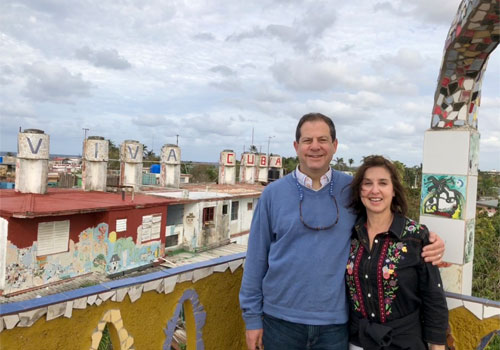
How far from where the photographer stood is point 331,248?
7.68 feet

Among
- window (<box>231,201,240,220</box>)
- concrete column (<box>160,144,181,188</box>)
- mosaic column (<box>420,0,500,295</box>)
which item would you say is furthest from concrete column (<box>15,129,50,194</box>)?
mosaic column (<box>420,0,500,295</box>)

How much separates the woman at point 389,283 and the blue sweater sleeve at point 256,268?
0.52 metres

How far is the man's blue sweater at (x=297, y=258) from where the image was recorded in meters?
2.33

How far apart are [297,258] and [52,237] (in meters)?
11.1

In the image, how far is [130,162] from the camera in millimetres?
17062

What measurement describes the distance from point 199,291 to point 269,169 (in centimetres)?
2858

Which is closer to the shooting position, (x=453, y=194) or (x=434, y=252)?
(x=434, y=252)

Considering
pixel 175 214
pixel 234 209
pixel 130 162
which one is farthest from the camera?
pixel 234 209

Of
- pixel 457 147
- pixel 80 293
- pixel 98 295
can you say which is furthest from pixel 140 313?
pixel 457 147

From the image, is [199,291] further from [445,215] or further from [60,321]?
[445,215]

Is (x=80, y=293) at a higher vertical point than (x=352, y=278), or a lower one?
lower

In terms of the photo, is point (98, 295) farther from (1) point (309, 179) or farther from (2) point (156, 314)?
(1) point (309, 179)

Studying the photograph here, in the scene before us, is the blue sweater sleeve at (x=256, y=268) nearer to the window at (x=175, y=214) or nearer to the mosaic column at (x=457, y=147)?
the mosaic column at (x=457, y=147)

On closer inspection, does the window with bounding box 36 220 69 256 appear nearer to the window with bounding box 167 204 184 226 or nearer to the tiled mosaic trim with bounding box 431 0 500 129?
the window with bounding box 167 204 184 226
